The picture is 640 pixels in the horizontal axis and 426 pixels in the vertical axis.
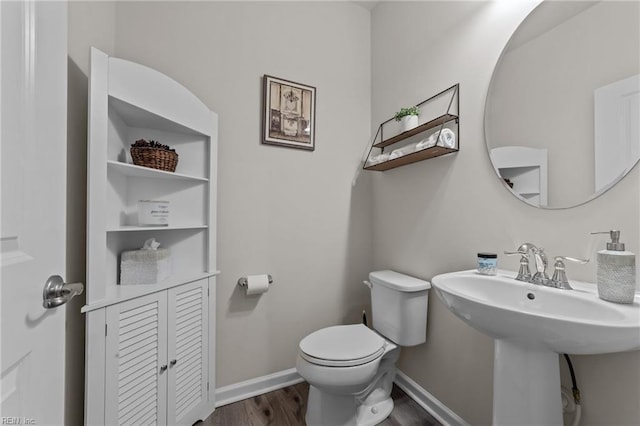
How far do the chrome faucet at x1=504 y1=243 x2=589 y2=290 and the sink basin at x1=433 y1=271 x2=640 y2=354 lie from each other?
4 centimetres

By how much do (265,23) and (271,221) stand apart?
Answer: 4.25 feet

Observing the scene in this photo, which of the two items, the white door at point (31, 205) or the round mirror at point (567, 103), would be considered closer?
the white door at point (31, 205)

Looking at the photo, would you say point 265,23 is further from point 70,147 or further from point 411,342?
point 411,342

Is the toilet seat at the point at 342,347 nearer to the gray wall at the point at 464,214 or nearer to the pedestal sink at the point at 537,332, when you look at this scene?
the gray wall at the point at 464,214

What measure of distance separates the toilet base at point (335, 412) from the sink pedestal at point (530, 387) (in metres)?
0.72

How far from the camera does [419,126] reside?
153 cm

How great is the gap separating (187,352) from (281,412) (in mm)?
645

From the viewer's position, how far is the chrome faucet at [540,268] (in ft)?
3.09

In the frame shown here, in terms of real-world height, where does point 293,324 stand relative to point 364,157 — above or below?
below

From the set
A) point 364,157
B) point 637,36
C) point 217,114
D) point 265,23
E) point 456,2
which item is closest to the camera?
point 637,36

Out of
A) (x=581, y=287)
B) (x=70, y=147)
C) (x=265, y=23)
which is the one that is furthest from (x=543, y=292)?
(x=265, y=23)

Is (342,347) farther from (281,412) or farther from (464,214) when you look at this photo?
(464,214)

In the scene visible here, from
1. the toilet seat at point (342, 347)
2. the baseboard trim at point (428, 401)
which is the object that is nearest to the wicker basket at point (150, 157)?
the toilet seat at point (342, 347)

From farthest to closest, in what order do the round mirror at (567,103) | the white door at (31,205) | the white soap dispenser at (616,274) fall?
the round mirror at (567,103)
the white soap dispenser at (616,274)
the white door at (31,205)
